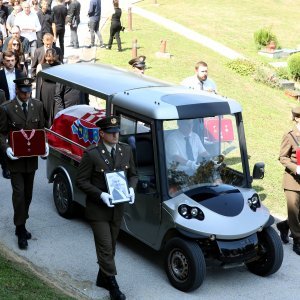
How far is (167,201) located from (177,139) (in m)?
0.71

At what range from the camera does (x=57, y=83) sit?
9227 millimetres

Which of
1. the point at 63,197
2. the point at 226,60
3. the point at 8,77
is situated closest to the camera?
the point at 63,197

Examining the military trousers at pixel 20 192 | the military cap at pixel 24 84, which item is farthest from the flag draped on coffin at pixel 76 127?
the military cap at pixel 24 84

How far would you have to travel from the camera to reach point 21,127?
25.7 ft

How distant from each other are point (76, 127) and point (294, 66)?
54.3 ft

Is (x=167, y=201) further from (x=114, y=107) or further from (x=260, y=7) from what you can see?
(x=260, y=7)

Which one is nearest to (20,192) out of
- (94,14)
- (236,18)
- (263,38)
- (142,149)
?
(142,149)

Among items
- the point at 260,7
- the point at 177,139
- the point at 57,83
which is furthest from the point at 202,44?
the point at 177,139

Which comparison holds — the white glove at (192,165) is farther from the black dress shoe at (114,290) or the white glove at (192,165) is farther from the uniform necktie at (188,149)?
the black dress shoe at (114,290)

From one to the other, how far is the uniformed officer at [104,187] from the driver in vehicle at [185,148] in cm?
81

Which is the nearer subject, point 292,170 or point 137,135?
point 137,135

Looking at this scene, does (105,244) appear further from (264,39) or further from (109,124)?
(264,39)

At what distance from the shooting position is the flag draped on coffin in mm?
8414

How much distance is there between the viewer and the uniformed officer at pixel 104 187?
648 cm
